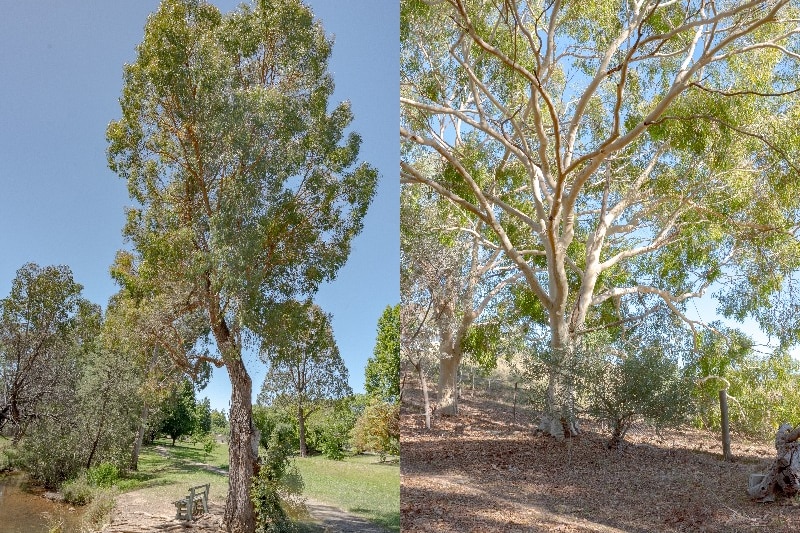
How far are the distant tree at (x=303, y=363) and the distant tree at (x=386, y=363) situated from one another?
140mm

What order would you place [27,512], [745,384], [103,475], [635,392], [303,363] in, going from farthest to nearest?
1. [745,384]
2. [635,392]
3. [303,363]
4. [103,475]
5. [27,512]

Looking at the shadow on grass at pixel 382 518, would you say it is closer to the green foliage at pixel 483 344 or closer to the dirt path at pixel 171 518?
the dirt path at pixel 171 518

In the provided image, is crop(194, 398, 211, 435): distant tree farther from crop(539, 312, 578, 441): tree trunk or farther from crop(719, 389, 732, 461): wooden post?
crop(719, 389, 732, 461): wooden post

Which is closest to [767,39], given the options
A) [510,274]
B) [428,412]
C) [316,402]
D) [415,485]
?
[510,274]

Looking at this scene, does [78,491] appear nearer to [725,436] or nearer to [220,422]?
[220,422]

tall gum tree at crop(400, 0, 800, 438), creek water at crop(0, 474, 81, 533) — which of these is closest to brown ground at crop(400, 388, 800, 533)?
tall gum tree at crop(400, 0, 800, 438)

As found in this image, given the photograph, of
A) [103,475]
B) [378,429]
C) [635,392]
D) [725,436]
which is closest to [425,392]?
[635,392]

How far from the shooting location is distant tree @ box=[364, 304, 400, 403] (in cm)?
329

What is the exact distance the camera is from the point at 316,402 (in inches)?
127

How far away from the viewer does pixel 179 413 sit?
3.31 m

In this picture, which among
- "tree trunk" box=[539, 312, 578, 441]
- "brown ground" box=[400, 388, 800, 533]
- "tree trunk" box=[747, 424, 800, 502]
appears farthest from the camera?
"tree trunk" box=[539, 312, 578, 441]

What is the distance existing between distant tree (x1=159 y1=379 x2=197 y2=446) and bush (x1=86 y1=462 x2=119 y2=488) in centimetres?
27

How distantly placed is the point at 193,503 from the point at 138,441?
40 cm

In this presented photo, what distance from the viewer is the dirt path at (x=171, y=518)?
2949mm
